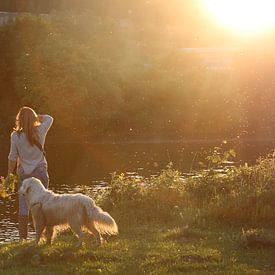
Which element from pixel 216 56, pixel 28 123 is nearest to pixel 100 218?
pixel 28 123

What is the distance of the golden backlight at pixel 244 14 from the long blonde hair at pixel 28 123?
187ft

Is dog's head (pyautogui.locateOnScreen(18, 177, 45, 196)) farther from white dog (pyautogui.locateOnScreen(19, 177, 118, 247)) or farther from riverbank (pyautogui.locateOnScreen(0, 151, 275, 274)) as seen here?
riverbank (pyautogui.locateOnScreen(0, 151, 275, 274))

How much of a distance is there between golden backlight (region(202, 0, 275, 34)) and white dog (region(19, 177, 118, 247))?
5781 centimetres

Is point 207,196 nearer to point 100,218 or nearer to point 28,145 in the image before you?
point 28,145

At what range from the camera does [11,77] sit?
→ 163ft

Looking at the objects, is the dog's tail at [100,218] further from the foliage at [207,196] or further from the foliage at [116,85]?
the foliage at [116,85]

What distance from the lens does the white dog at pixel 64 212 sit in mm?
10172

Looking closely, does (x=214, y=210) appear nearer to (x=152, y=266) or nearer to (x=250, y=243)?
(x=250, y=243)

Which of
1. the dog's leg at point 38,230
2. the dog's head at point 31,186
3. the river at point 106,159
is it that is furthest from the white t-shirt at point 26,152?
the river at point 106,159

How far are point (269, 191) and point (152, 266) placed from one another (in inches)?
196

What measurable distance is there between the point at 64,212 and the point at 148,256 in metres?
1.56

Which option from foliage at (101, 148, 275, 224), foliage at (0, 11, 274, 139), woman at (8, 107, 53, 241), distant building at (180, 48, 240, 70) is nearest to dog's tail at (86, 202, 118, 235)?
woman at (8, 107, 53, 241)

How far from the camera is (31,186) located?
1055 centimetres

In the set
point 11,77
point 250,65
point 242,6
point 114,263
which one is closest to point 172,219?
point 114,263
